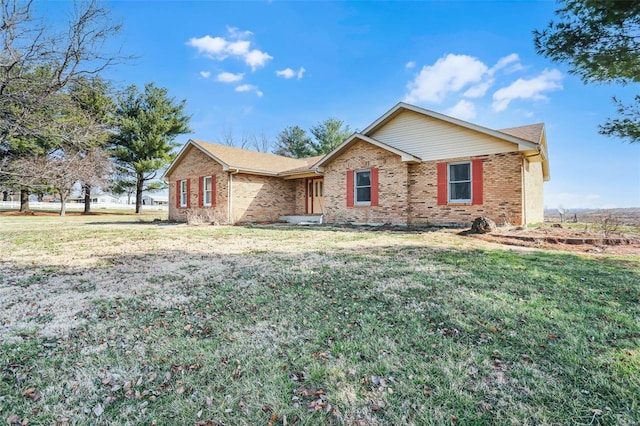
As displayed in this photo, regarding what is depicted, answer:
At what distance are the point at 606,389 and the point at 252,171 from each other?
51.2 feet

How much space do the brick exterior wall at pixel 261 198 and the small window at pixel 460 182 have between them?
9.43m

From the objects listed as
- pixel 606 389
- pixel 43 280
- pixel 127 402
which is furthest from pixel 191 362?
pixel 43 280

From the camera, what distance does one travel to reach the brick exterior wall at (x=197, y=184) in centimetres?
1630

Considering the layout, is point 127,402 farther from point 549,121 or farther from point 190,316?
point 549,121

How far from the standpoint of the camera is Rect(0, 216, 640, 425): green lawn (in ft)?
6.82

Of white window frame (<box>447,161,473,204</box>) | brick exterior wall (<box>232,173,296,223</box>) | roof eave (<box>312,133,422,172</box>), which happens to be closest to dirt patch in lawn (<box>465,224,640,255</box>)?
white window frame (<box>447,161,473,204</box>)

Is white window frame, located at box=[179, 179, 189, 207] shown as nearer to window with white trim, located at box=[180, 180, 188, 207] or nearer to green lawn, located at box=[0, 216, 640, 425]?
window with white trim, located at box=[180, 180, 188, 207]

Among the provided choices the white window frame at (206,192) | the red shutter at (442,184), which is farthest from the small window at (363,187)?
the white window frame at (206,192)

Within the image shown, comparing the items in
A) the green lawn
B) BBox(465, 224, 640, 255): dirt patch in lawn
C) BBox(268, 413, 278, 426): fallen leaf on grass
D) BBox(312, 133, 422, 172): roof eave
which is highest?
BBox(312, 133, 422, 172): roof eave

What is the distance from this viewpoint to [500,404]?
6.72 feet

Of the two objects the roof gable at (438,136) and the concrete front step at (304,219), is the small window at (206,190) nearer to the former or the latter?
the concrete front step at (304,219)

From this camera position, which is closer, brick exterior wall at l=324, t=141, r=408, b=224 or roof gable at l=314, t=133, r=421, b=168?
roof gable at l=314, t=133, r=421, b=168

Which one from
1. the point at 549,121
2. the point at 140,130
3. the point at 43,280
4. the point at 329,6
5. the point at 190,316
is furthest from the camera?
the point at 140,130

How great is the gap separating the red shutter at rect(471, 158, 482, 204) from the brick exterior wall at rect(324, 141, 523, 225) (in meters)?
0.15
